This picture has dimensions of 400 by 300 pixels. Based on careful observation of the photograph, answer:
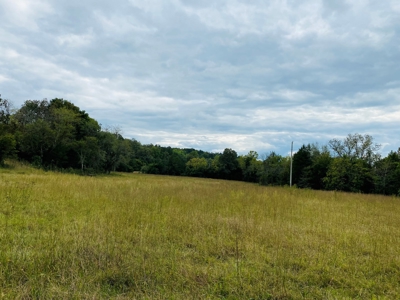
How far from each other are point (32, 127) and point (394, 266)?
3321 cm

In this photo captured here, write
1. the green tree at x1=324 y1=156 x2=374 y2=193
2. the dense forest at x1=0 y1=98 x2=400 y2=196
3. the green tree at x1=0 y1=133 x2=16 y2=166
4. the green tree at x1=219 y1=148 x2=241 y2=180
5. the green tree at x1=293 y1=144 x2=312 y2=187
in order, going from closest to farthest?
the green tree at x1=0 y1=133 x2=16 y2=166 → the dense forest at x1=0 y1=98 x2=400 y2=196 → the green tree at x1=324 y1=156 x2=374 y2=193 → the green tree at x1=293 y1=144 x2=312 y2=187 → the green tree at x1=219 y1=148 x2=241 y2=180

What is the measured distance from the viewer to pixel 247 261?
12.5 feet

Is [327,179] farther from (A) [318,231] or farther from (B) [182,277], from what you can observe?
(B) [182,277]

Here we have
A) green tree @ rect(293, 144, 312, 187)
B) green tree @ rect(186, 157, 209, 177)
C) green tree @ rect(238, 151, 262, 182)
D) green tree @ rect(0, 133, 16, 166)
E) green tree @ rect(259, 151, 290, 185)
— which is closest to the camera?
green tree @ rect(0, 133, 16, 166)

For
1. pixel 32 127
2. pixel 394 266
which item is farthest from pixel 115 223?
pixel 32 127

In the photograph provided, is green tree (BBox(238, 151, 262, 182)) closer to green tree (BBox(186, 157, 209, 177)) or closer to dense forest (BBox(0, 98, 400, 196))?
dense forest (BBox(0, 98, 400, 196))

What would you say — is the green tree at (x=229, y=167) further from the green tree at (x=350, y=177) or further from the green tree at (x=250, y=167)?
the green tree at (x=350, y=177)

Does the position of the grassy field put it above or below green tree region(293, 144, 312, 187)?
below

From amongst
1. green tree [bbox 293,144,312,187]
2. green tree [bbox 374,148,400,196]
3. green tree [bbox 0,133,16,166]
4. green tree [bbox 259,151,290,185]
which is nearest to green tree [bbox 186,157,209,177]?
green tree [bbox 259,151,290,185]

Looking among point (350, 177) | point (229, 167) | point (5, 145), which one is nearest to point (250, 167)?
point (229, 167)

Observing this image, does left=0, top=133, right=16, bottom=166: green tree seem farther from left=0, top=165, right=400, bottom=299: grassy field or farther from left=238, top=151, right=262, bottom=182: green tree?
left=238, top=151, right=262, bottom=182: green tree

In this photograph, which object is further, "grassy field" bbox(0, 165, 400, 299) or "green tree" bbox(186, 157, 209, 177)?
"green tree" bbox(186, 157, 209, 177)

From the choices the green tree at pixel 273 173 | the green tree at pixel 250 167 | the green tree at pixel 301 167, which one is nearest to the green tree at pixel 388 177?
the green tree at pixel 301 167

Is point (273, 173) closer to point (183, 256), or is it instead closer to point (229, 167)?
point (229, 167)
